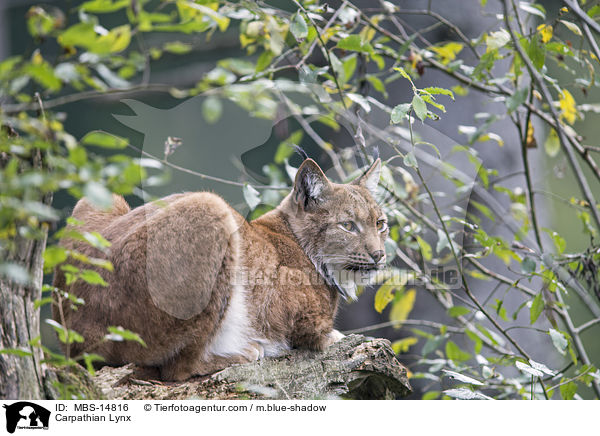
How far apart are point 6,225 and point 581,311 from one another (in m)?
3.39

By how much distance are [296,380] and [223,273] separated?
1.68 ft

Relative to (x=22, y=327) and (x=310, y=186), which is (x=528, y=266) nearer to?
(x=310, y=186)

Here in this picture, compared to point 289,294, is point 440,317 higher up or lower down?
lower down

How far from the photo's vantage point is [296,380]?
2.31m

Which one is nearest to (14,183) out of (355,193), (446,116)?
(355,193)

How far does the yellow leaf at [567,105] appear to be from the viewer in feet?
10.3

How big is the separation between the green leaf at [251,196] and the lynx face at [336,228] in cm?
19

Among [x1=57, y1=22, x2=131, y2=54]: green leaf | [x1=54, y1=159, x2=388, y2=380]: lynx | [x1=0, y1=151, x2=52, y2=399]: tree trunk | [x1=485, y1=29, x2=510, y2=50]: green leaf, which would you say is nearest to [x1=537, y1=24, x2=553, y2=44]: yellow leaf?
[x1=485, y1=29, x2=510, y2=50]: green leaf

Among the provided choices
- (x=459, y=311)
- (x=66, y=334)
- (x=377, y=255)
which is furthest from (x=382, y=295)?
(x=66, y=334)

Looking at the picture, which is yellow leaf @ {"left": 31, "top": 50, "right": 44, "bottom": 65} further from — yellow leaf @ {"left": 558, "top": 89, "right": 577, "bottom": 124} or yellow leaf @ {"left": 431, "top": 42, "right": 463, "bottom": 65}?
yellow leaf @ {"left": 558, "top": 89, "right": 577, "bottom": 124}

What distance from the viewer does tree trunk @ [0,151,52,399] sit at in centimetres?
174

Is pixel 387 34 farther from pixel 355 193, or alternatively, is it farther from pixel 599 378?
pixel 599 378
